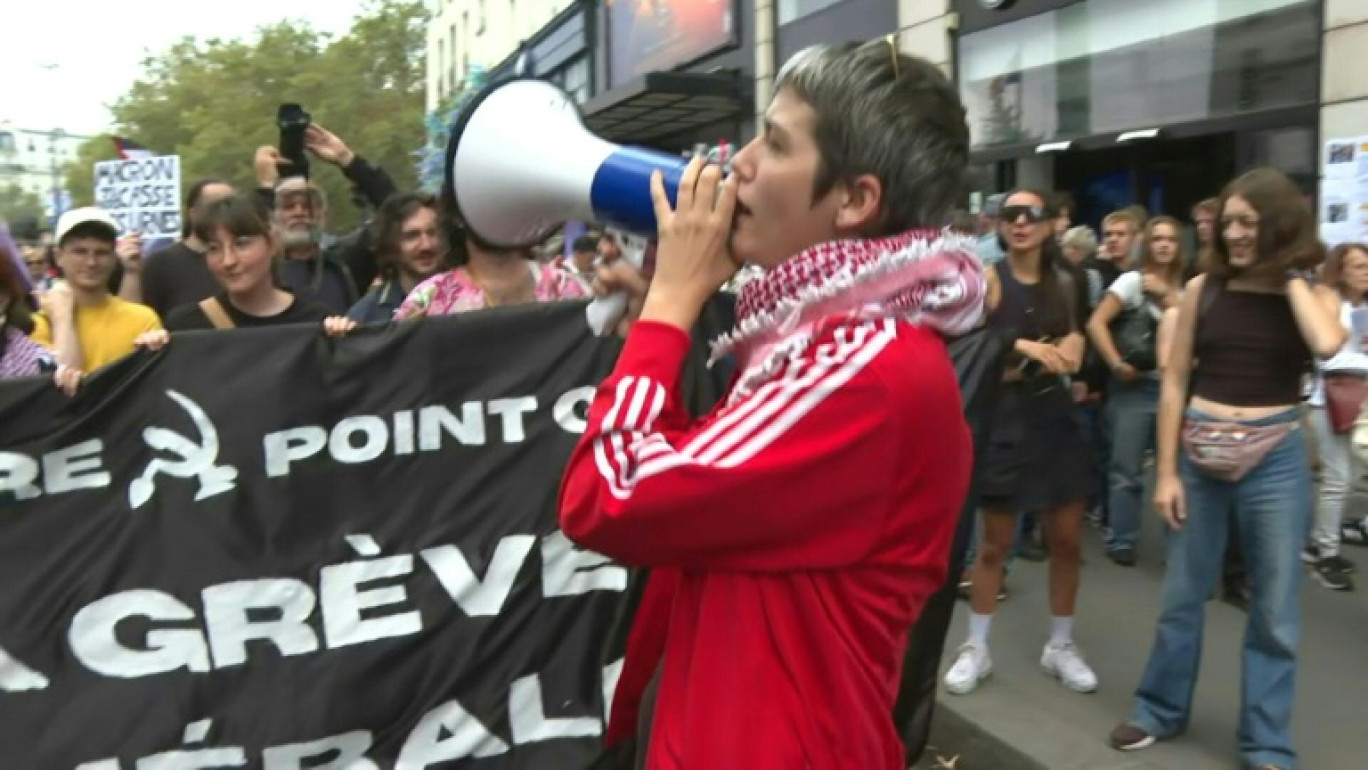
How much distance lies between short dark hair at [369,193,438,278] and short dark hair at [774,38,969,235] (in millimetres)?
3280

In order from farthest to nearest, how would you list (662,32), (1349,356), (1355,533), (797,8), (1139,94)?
(662,32) < (797,8) < (1139,94) < (1355,533) < (1349,356)

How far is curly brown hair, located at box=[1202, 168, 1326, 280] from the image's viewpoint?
11.9ft

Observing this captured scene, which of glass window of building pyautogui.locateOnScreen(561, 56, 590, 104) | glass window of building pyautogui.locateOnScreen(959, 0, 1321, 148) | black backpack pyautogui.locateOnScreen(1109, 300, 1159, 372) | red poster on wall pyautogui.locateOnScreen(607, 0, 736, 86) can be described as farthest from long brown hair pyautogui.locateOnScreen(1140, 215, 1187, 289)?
glass window of building pyautogui.locateOnScreen(561, 56, 590, 104)

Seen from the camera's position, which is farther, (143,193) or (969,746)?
(143,193)

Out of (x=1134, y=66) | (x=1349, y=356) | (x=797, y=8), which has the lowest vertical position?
(x=1349, y=356)

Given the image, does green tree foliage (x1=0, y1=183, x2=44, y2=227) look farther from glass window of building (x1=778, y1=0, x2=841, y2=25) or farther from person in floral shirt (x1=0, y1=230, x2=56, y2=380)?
person in floral shirt (x1=0, y1=230, x2=56, y2=380)

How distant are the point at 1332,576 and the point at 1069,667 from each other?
1869 mm

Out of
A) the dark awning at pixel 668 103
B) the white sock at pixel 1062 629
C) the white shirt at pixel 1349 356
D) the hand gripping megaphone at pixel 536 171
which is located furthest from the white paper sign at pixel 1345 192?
the dark awning at pixel 668 103

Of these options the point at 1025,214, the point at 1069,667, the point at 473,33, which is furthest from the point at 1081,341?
the point at 473,33

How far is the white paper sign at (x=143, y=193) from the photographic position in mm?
9695

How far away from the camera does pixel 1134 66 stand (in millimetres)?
9945

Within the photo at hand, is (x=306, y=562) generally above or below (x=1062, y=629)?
above

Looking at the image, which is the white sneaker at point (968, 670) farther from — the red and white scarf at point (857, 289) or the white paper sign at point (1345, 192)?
the white paper sign at point (1345, 192)

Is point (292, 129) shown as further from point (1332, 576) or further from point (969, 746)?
point (1332, 576)
